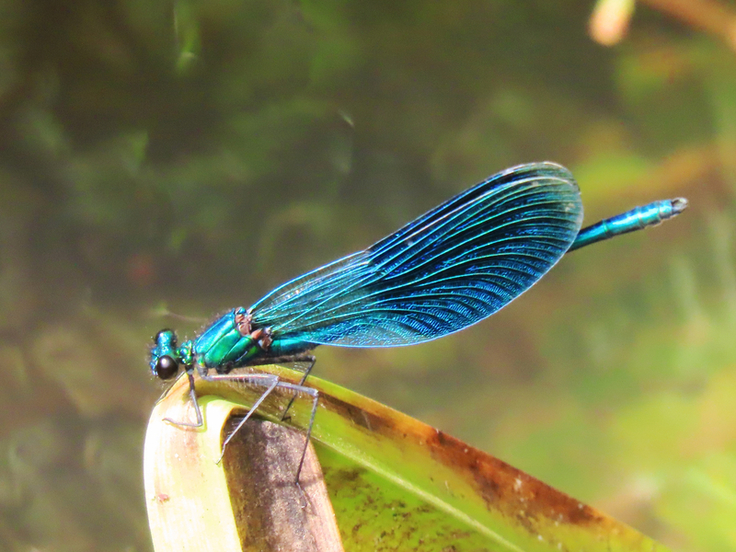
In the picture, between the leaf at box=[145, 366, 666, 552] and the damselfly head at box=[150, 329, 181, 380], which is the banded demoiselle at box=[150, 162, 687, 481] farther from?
the leaf at box=[145, 366, 666, 552]

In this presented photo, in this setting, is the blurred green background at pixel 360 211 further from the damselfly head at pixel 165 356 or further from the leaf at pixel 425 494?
the leaf at pixel 425 494

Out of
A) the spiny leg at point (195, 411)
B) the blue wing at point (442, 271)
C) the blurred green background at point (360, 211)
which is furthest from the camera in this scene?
the blurred green background at point (360, 211)

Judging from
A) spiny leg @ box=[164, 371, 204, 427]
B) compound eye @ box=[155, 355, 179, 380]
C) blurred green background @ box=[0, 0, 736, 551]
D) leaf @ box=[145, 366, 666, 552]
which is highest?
blurred green background @ box=[0, 0, 736, 551]

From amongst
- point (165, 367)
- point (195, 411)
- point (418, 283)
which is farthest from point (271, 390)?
point (418, 283)

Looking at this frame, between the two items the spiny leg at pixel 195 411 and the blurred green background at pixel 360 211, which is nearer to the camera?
the spiny leg at pixel 195 411

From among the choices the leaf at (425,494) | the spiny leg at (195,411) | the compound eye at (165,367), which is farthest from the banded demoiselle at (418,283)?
the leaf at (425,494)

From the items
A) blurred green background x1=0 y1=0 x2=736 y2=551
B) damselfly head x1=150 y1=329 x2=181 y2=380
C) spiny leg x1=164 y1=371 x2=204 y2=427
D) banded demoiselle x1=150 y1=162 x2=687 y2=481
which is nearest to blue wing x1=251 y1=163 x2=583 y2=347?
banded demoiselle x1=150 y1=162 x2=687 y2=481

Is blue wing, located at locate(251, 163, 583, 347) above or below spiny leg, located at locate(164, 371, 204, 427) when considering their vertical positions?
above
